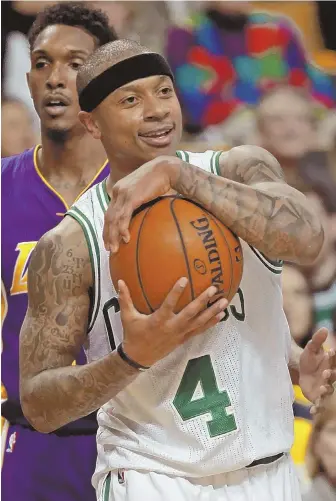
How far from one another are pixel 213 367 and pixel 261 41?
3957 mm

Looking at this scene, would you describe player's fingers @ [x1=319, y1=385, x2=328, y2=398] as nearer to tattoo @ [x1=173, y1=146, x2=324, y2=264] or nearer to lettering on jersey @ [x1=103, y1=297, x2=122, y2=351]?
tattoo @ [x1=173, y1=146, x2=324, y2=264]

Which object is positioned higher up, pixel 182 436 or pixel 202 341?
pixel 202 341

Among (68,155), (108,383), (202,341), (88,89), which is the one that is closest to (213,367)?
(202,341)

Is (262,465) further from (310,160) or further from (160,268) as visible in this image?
(310,160)

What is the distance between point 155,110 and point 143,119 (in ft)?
0.14

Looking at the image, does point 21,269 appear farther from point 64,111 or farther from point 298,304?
point 298,304

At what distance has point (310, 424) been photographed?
4.51 m

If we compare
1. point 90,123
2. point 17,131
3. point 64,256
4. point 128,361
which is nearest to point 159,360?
point 128,361

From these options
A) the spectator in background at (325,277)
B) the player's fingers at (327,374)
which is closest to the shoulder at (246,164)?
the player's fingers at (327,374)

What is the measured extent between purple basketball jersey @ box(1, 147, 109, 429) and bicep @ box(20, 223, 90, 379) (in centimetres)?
111

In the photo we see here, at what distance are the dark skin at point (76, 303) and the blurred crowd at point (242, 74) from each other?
295 centimetres

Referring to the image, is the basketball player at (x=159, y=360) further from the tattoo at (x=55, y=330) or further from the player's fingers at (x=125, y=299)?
the player's fingers at (x=125, y=299)

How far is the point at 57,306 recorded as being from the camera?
8.39 feet

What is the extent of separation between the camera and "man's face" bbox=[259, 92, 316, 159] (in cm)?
580
